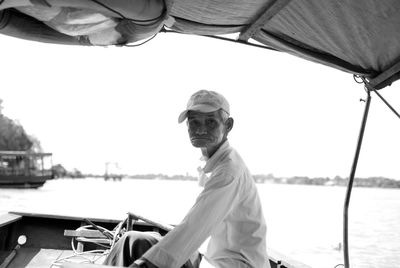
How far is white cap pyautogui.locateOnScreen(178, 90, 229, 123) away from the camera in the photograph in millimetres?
1560

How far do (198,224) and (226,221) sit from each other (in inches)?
10.7

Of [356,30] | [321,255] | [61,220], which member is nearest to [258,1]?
[356,30]

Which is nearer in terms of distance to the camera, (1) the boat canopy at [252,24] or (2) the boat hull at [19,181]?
(1) the boat canopy at [252,24]

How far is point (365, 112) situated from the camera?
2.27 metres

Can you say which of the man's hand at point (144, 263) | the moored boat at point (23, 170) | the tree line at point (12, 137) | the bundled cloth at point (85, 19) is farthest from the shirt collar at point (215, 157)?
the tree line at point (12, 137)

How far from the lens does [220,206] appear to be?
1355mm

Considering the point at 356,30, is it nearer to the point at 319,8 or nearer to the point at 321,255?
the point at 319,8

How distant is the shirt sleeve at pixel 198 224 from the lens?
4.06 feet

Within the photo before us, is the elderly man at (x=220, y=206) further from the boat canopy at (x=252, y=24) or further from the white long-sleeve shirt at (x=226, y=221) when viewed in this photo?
the boat canopy at (x=252, y=24)

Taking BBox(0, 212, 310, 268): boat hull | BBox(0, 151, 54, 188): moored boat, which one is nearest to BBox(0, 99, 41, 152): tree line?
BBox(0, 151, 54, 188): moored boat

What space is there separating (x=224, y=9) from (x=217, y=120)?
56 cm

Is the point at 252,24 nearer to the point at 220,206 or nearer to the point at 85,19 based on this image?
the point at 85,19

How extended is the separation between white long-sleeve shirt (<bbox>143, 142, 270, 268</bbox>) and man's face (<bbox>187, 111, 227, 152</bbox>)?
0.06 metres

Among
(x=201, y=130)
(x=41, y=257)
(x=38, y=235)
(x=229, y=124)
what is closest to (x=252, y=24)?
(x=229, y=124)
